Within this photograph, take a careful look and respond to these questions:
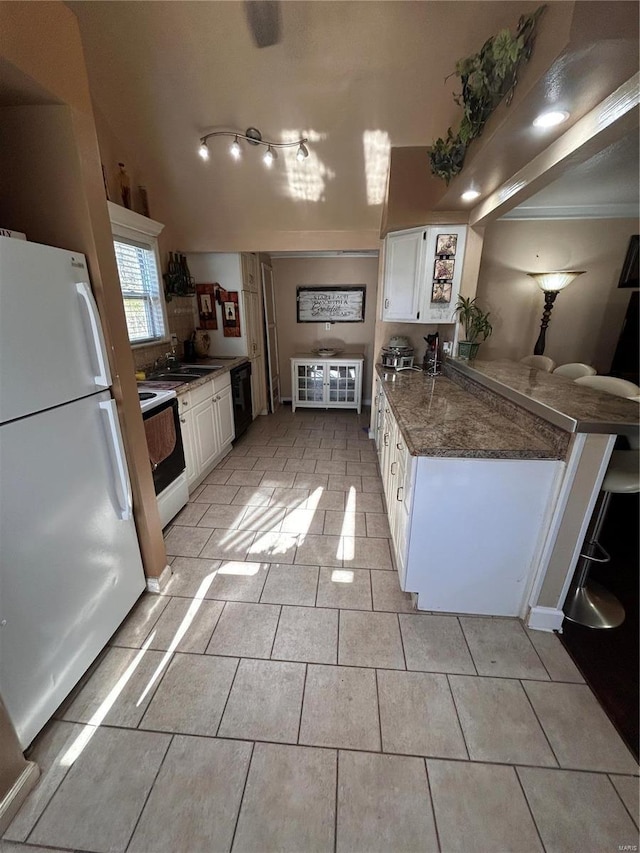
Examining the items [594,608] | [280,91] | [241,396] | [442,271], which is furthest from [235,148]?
[594,608]

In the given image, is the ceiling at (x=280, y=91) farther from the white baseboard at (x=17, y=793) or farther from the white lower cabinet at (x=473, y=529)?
the white baseboard at (x=17, y=793)

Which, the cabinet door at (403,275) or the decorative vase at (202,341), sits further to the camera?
the decorative vase at (202,341)

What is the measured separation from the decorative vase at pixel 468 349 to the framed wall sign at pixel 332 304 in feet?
7.60

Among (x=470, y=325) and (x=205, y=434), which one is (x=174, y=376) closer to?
(x=205, y=434)

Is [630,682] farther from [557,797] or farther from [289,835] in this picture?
[289,835]

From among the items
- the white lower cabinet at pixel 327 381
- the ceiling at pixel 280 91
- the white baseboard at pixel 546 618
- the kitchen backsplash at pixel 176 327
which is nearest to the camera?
the white baseboard at pixel 546 618

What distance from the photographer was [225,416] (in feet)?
11.5

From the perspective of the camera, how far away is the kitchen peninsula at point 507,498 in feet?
4.73

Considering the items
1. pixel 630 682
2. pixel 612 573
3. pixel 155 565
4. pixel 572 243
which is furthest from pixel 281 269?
pixel 630 682

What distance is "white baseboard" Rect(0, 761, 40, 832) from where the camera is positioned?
102cm

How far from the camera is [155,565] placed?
1.85m

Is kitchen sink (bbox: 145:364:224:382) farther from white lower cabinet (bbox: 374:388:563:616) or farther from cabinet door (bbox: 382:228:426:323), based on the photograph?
white lower cabinet (bbox: 374:388:563:616)

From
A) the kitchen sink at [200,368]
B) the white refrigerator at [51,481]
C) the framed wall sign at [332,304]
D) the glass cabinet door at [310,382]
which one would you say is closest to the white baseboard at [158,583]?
the white refrigerator at [51,481]

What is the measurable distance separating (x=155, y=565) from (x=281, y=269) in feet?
14.4
